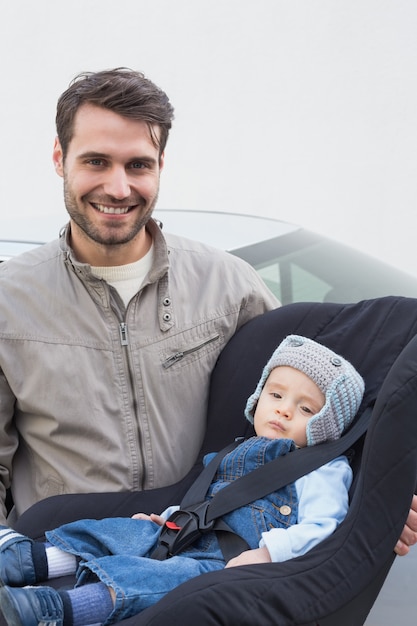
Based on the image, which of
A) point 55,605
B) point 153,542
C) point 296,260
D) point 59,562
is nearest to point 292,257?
point 296,260

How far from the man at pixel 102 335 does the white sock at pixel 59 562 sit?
269 millimetres

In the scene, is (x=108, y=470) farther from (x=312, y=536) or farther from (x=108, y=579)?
(x=312, y=536)

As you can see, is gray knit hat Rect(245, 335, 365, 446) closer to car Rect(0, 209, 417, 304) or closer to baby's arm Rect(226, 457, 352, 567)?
baby's arm Rect(226, 457, 352, 567)

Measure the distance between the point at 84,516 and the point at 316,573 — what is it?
65 cm

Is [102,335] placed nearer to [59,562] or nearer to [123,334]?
[123,334]

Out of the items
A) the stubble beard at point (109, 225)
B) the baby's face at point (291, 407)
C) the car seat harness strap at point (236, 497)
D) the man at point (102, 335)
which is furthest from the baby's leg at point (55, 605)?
the stubble beard at point (109, 225)

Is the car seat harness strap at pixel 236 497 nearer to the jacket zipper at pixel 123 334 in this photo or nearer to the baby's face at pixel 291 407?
the baby's face at pixel 291 407

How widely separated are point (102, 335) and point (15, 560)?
60 centimetres

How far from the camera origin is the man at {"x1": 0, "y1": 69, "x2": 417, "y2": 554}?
2309mm

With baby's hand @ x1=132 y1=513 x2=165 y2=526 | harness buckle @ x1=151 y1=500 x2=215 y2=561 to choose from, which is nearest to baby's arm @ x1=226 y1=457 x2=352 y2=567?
harness buckle @ x1=151 y1=500 x2=215 y2=561

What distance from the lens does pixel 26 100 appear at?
341 inches

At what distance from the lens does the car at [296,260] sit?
3.07 metres

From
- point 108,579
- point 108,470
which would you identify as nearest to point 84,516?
point 108,470

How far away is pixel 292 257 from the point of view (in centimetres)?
320
